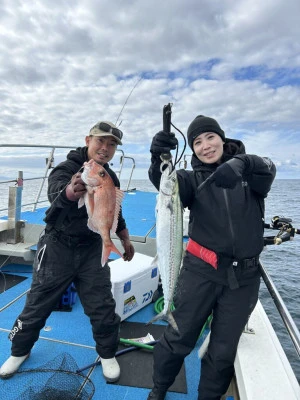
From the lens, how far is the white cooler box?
3.69 meters

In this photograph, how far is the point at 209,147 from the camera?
2.48 metres

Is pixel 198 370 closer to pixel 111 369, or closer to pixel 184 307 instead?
pixel 111 369

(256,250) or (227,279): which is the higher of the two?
(256,250)

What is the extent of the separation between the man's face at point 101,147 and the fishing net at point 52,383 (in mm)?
2038

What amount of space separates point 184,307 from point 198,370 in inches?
47.8

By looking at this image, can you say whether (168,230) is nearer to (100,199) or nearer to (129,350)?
(100,199)

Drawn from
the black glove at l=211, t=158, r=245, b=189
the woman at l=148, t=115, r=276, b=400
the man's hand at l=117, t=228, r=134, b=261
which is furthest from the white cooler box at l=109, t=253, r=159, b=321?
the black glove at l=211, t=158, r=245, b=189

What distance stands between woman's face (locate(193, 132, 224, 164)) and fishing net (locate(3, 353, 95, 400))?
234 cm

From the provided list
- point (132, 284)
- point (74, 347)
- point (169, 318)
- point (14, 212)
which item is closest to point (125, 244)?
point (132, 284)

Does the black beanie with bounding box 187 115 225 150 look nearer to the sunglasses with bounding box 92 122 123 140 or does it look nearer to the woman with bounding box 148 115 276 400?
the woman with bounding box 148 115 276 400

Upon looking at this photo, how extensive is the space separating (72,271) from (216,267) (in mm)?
1396

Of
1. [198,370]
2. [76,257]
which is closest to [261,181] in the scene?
[76,257]

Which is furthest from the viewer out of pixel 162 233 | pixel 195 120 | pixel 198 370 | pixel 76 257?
pixel 198 370

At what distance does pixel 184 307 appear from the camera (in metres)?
2.36
